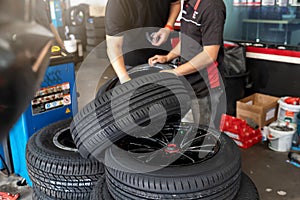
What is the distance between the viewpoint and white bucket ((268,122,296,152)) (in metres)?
2.68

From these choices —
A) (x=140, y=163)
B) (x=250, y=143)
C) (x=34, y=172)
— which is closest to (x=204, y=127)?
(x=140, y=163)

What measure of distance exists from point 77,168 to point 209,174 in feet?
2.35

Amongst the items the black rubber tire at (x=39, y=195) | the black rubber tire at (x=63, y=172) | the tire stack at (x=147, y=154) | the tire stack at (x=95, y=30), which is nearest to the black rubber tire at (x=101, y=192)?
the tire stack at (x=147, y=154)

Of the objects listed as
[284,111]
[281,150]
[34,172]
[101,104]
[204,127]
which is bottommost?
[281,150]

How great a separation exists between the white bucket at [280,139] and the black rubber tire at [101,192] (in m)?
1.73

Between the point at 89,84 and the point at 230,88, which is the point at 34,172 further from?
the point at 89,84

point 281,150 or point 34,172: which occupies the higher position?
point 34,172

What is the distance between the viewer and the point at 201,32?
1.84m

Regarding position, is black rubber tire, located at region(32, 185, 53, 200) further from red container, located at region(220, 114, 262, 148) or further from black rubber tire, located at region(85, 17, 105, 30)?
black rubber tire, located at region(85, 17, 105, 30)

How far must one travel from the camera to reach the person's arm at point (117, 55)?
1.91 m

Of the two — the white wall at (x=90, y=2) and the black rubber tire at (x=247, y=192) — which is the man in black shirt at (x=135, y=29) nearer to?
the black rubber tire at (x=247, y=192)

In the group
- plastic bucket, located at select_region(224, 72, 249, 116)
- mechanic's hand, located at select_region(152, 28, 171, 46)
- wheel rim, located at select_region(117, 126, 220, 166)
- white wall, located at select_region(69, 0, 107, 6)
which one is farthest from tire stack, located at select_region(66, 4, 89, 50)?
wheel rim, located at select_region(117, 126, 220, 166)

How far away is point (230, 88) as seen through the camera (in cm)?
328

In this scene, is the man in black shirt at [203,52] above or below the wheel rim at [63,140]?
above
